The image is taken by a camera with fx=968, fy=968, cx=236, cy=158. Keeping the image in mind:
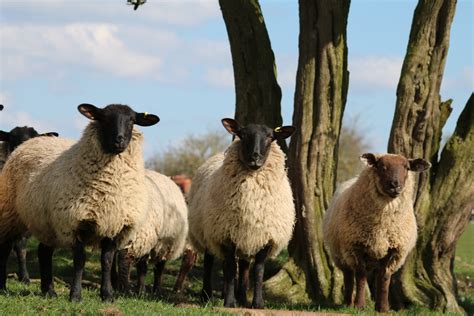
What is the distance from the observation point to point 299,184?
1540 centimetres

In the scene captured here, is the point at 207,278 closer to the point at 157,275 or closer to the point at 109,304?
the point at 157,275

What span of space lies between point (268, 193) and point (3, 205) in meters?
3.45

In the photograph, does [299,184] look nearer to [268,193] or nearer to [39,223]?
[268,193]

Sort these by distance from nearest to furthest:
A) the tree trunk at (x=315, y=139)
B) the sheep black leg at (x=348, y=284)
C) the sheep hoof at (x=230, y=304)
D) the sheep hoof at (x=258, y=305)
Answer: the sheep hoof at (x=230, y=304) → the sheep hoof at (x=258, y=305) → the sheep black leg at (x=348, y=284) → the tree trunk at (x=315, y=139)

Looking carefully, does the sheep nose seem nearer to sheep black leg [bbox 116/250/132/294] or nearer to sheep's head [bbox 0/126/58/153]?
sheep black leg [bbox 116/250/132/294]

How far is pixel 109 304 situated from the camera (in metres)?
10.4

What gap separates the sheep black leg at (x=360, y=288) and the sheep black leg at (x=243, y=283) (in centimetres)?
153

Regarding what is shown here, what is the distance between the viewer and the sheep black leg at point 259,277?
469 inches

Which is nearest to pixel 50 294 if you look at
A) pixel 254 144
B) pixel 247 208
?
pixel 247 208

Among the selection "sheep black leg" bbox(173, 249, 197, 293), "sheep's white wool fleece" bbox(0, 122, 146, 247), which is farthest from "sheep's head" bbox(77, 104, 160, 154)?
"sheep black leg" bbox(173, 249, 197, 293)

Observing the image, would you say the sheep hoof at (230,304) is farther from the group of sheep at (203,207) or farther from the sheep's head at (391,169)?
the sheep's head at (391,169)

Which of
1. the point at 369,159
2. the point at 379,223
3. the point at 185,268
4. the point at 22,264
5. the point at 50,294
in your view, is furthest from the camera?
the point at 185,268

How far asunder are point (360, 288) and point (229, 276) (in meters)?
1.94

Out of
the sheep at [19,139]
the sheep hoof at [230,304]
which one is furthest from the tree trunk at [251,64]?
the sheep hoof at [230,304]
